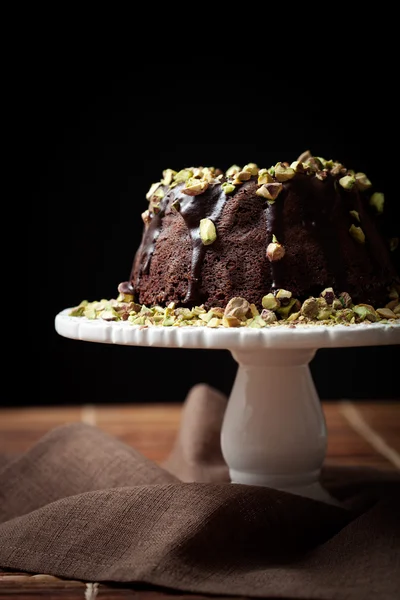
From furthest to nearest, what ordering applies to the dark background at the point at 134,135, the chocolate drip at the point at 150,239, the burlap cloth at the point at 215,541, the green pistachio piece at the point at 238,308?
the dark background at the point at 134,135 < the chocolate drip at the point at 150,239 < the green pistachio piece at the point at 238,308 < the burlap cloth at the point at 215,541

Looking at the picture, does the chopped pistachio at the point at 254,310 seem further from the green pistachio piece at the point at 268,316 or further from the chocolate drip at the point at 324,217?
the chocolate drip at the point at 324,217

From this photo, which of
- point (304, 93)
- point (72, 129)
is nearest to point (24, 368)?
point (72, 129)

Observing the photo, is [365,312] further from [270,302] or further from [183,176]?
[183,176]

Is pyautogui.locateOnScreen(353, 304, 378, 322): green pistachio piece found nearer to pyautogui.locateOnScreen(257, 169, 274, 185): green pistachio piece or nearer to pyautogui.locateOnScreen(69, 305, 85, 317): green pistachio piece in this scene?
pyautogui.locateOnScreen(257, 169, 274, 185): green pistachio piece

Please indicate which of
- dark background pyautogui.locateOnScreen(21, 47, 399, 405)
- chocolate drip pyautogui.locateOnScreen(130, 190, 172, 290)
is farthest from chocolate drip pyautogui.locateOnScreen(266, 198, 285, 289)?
dark background pyautogui.locateOnScreen(21, 47, 399, 405)

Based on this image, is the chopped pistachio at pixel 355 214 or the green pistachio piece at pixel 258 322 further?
the chopped pistachio at pixel 355 214

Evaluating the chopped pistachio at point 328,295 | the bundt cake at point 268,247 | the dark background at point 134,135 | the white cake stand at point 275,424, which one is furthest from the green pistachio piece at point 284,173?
the dark background at point 134,135
